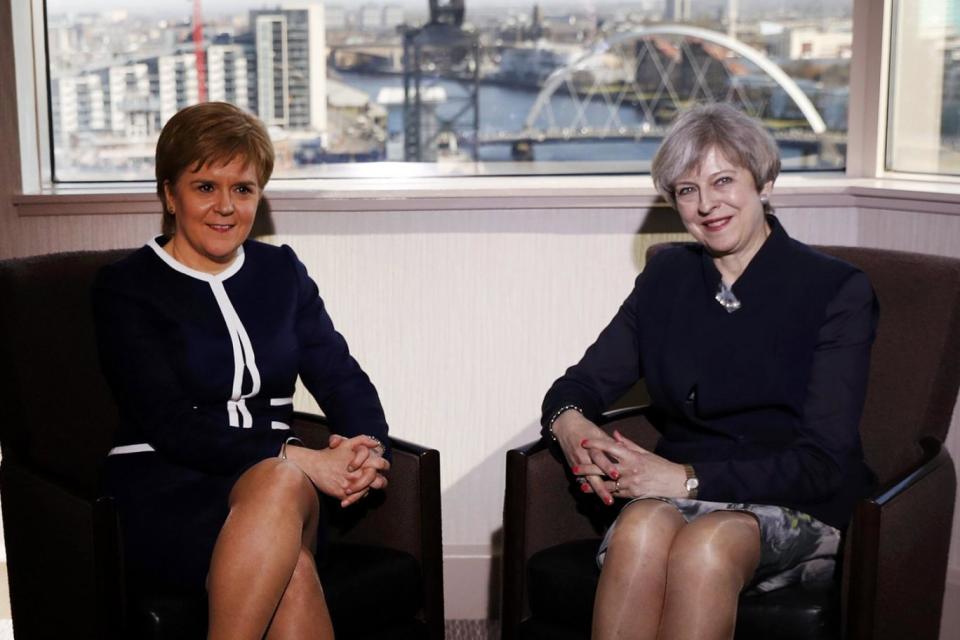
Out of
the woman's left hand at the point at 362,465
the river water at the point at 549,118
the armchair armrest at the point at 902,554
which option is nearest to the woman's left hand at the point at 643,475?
the armchair armrest at the point at 902,554

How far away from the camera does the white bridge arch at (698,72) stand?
3.18 metres

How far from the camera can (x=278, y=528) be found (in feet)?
6.83

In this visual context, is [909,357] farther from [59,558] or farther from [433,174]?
[59,558]

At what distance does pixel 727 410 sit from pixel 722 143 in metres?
0.52

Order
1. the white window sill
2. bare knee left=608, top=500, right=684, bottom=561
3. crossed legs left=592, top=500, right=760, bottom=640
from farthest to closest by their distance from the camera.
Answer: the white window sill, bare knee left=608, top=500, right=684, bottom=561, crossed legs left=592, top=500, right=760, bottom=640

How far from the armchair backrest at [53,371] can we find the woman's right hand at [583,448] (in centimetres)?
95

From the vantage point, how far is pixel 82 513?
2066 millimetres

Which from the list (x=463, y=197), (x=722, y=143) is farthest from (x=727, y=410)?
(x=463, y=197)

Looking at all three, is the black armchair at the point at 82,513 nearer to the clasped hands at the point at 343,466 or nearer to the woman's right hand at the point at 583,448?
the clasped hands at the point at 343,466

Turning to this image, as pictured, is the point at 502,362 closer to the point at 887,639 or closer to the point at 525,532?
the point at 525,532

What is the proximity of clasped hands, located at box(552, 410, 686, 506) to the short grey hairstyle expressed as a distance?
0.53m

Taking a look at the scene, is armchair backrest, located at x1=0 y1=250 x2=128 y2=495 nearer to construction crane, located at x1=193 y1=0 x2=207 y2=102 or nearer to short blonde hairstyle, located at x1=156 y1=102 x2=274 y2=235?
short blonde hairstyle, located at x1=156 y1=102 x2=274 y2=235

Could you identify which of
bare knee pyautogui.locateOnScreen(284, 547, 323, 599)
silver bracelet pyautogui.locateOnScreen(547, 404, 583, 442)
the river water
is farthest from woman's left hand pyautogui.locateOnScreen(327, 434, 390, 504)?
the river water

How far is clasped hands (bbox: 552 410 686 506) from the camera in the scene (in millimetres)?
2188
